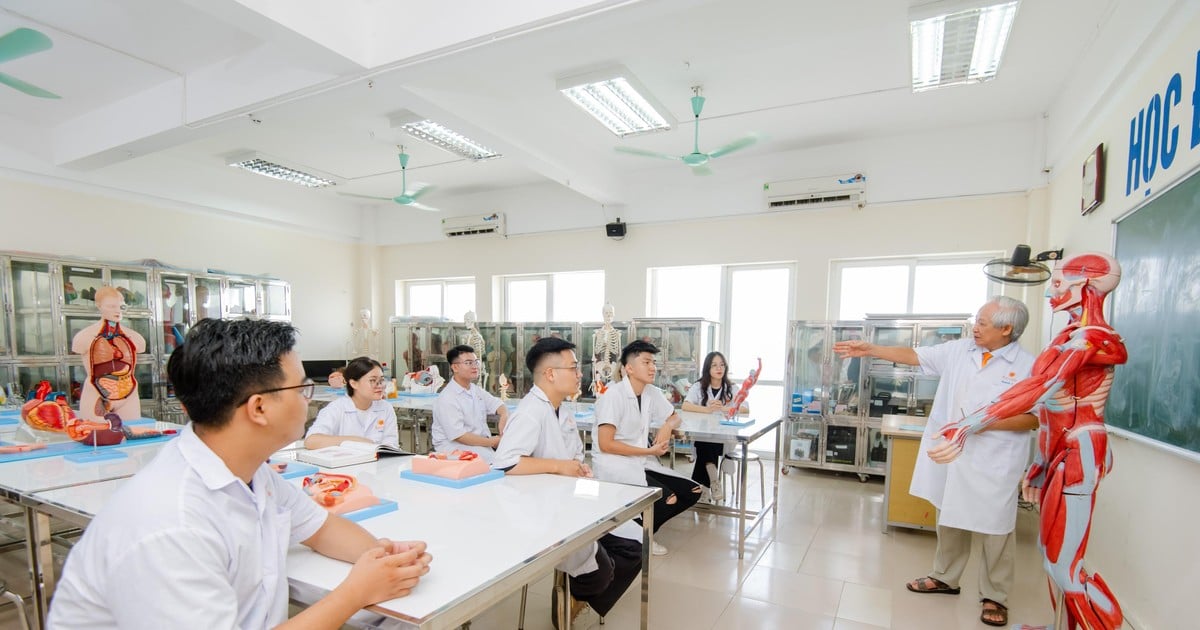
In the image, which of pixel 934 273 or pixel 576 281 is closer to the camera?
pixel 934 273

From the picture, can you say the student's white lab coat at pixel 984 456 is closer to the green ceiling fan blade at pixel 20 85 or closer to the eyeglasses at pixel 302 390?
the eyeglasses at pixel 302 390

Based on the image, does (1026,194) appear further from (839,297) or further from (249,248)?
(249,248)

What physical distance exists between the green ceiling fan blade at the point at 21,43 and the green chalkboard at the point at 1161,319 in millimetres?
5760

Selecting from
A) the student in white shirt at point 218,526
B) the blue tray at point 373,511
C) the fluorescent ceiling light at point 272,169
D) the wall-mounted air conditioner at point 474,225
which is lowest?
the blue tray at point 373,511

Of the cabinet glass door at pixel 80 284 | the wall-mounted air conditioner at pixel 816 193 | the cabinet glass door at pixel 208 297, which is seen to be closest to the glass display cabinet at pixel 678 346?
the wall-mounted air conditioner at pixel 816 193

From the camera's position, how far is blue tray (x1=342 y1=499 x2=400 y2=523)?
5.75 ft

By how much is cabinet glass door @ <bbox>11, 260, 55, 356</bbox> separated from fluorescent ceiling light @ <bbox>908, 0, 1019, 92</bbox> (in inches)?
318

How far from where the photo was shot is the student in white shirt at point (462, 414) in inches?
151

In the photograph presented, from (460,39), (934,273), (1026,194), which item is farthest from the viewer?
(934,273)

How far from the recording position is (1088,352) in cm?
A: 205

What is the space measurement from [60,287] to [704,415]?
6.60 meters

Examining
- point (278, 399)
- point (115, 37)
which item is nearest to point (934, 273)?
point (278, 399)

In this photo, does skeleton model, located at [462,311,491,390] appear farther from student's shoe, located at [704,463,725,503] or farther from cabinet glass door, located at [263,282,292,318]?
student's shoe, located at [704,463,725,503]

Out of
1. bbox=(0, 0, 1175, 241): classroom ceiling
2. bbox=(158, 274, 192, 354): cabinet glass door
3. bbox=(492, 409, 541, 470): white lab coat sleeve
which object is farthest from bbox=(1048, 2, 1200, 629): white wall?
bbox=(158, 274, 192, 354): cabinet glass door
